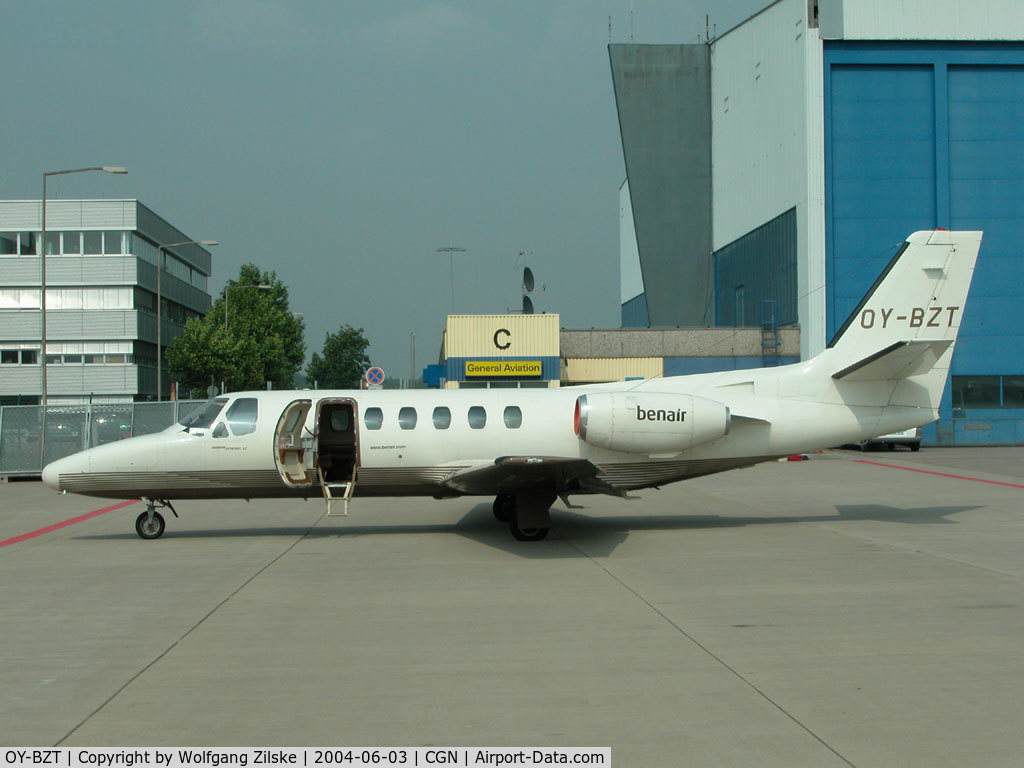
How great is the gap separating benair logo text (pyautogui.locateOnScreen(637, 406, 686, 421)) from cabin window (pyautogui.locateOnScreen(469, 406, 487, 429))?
2519 millimetres

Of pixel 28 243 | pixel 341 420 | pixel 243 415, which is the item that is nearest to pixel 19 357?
pixel 28 243

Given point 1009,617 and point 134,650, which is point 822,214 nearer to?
point 1009,617

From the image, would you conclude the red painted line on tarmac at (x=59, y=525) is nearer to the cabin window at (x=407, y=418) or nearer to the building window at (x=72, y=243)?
the cabin window at (x=407, y=418)

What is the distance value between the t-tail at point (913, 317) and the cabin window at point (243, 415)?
30.7 feet

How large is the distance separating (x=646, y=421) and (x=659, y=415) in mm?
225

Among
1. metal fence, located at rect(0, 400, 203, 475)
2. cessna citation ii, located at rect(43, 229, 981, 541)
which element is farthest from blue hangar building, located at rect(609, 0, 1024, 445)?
metal fence, located at rect(0, 400, 203, 475)

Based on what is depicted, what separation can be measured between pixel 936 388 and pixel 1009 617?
24.9 feet

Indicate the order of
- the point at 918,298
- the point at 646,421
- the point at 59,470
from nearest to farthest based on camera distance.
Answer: the point at 646,421 < the point at 59,470 < the point at 918,298

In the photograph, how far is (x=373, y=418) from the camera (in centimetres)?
1484

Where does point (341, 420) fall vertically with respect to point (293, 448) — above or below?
above

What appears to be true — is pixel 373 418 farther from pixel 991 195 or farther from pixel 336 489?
pixel 991 195

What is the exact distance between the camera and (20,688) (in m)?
6.99

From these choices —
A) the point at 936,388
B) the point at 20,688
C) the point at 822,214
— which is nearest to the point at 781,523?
the point at 936,388

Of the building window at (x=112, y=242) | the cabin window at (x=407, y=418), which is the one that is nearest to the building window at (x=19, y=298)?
the building window at (x=112, y=242)
